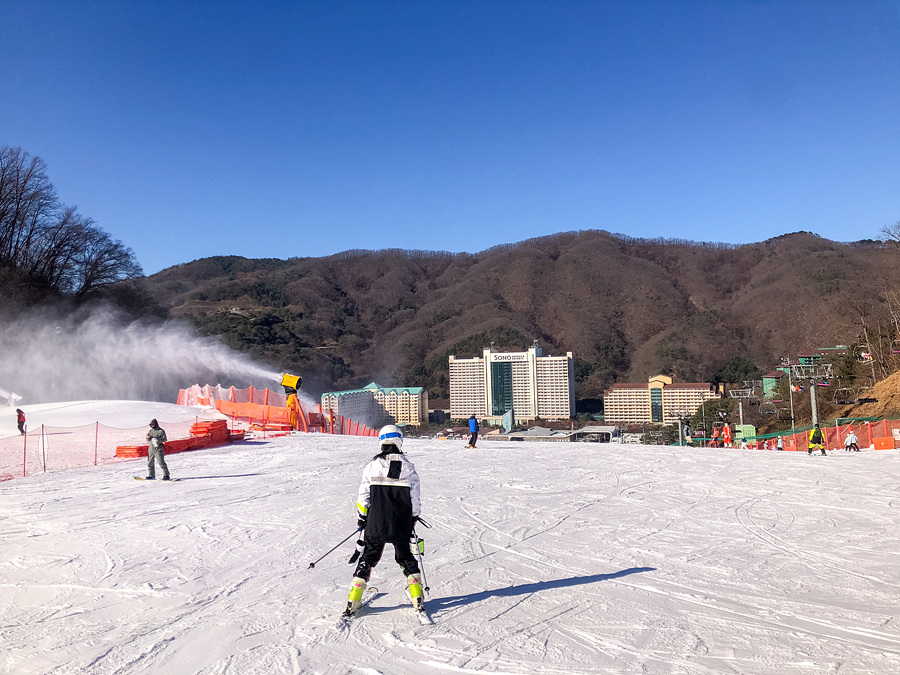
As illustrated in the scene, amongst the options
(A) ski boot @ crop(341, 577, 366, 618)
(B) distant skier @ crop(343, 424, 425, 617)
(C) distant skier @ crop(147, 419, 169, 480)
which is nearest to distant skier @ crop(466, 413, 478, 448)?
(C) distant skier @ crop(147, 419, 169, 480)

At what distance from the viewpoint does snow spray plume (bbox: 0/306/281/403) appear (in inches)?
1401

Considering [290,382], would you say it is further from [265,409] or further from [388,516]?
[388,516]

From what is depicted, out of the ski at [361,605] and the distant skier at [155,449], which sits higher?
the distant skier at [155,449]

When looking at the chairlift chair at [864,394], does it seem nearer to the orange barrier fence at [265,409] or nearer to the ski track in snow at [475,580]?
the ski track in snow at [475,580]

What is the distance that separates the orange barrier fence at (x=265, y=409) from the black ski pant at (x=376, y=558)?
21516mm

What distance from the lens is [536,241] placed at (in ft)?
639

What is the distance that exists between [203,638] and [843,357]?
5542 cm

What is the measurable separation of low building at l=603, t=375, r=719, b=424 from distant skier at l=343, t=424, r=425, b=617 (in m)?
80.5

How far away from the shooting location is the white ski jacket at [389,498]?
17.8 ft

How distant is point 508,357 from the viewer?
98312mm

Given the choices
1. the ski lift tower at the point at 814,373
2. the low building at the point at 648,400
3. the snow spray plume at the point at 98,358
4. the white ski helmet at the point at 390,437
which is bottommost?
the low building at the point at 648,400

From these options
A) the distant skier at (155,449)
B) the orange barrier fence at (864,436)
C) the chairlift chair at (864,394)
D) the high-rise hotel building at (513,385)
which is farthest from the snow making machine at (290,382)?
the high-rise hotel building at (513,385)

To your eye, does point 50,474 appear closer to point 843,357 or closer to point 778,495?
point 778,495

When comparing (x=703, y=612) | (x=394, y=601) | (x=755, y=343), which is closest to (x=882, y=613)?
(x=703, y=612)
